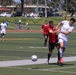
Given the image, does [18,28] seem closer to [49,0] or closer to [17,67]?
[17,67]

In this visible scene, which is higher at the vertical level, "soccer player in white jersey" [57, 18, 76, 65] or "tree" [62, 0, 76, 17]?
"soccer player in white jersey" [57, 18, 76, 65]

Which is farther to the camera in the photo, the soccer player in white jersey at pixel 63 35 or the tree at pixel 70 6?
the tree at pixel 70 6

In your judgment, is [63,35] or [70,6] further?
[70,6]

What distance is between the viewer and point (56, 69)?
1780 cm

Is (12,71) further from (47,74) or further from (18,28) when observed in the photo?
(18,28)

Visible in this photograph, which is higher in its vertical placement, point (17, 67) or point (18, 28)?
point (17, 67)

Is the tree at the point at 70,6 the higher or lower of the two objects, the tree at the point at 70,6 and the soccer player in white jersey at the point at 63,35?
the lower

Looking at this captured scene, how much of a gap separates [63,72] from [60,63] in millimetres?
2338

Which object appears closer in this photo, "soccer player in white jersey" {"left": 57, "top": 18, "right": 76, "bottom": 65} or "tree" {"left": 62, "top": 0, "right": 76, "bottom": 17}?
"soccer player in white jersey" {"left": 57, "top": 18, "right": 76, "bottom": 65}

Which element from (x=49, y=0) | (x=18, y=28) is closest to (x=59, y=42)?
(x=18, y=28)

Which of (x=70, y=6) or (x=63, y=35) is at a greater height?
(x=63, y=35)

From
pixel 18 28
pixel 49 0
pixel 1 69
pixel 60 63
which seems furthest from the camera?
pixel 49 0

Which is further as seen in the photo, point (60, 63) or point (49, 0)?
point (49, 0)

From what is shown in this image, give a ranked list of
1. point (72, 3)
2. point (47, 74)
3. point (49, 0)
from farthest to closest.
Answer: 1. point (49, 0)
2. point (72, 3)
3. point (47, 74)
